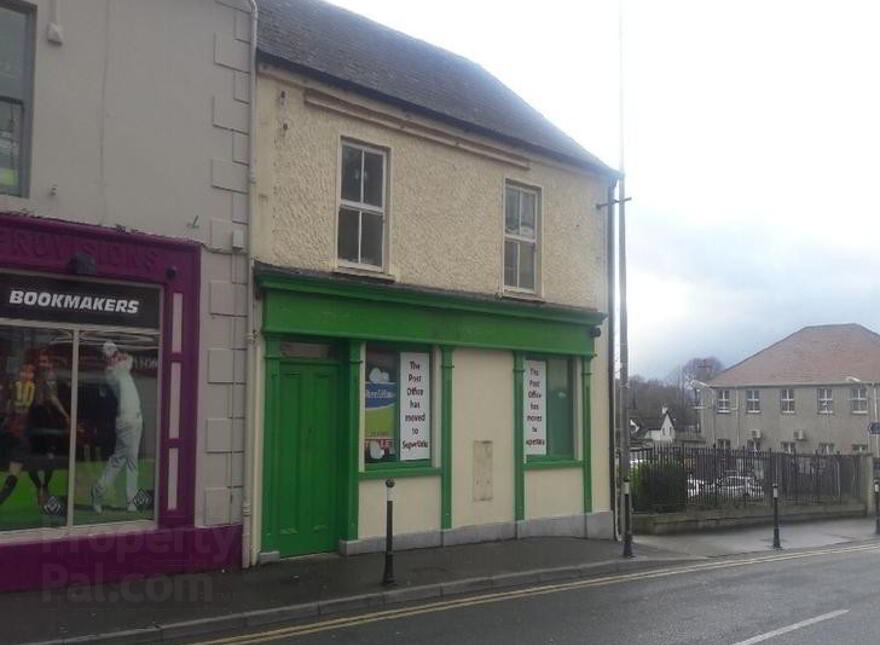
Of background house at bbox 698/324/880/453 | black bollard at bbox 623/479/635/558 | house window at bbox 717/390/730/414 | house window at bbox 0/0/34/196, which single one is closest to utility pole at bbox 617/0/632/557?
black bollard at bbox 623/479/635/558

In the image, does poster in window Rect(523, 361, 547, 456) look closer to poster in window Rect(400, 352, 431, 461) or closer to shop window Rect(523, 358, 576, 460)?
shop window Rect(523, 358, 576, 460)

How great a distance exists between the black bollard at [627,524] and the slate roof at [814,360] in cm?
4420

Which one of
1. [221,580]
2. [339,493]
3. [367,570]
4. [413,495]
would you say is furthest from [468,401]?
[221,580]

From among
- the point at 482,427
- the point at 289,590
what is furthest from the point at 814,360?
the point at 289,590

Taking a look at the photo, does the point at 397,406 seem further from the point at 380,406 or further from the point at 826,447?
the point at 826,447

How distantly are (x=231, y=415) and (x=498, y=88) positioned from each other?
29.8ft

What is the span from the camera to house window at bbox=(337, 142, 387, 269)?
1080 centimetres

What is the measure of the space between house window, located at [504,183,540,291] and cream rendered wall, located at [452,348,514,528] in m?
1.33

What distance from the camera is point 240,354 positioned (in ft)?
31.1

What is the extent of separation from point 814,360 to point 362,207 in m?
50.5

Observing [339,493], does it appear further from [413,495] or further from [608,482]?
[608,482]

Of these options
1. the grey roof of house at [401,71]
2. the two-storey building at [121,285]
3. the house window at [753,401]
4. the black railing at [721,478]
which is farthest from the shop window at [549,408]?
the house window at [753,401]

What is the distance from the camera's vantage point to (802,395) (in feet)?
173

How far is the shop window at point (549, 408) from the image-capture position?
12.9 metres
